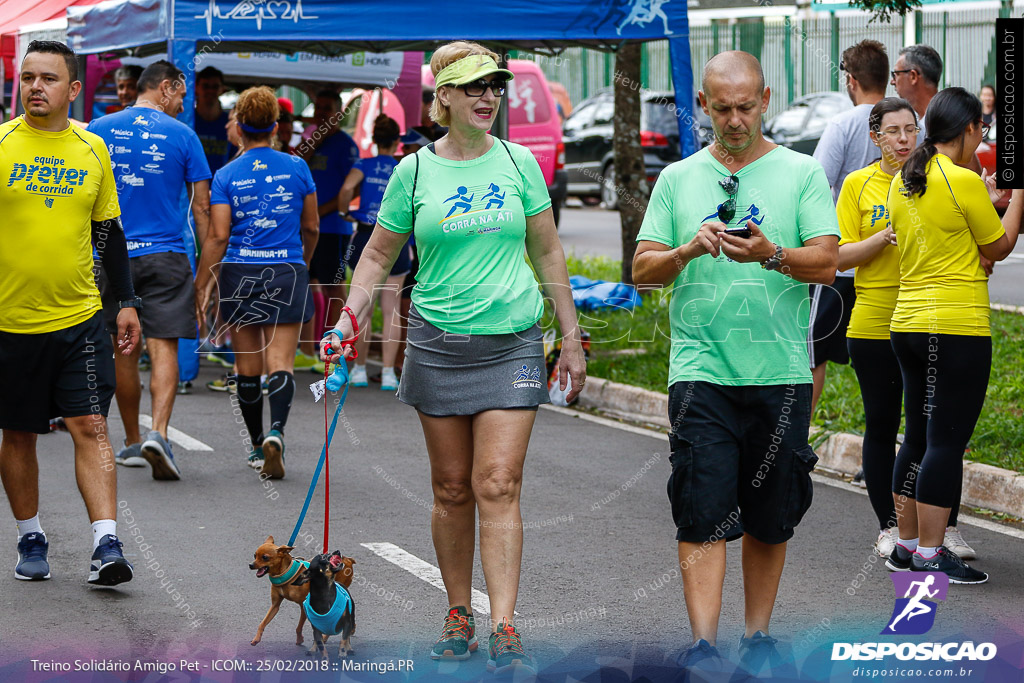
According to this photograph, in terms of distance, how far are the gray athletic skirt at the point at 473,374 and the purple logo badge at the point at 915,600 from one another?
163cm

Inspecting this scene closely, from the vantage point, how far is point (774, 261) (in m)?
3.66

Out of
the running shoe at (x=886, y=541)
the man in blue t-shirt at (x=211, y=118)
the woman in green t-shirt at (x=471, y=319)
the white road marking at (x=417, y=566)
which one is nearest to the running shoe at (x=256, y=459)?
the white road marking at (x=417, y=566)

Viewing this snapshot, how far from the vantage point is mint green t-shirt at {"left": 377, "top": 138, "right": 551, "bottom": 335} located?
4.09 meters

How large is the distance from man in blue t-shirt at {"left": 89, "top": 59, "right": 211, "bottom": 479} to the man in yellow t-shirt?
6.55ft

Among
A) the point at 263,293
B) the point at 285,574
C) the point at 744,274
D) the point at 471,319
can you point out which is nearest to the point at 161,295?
the point at 263,293

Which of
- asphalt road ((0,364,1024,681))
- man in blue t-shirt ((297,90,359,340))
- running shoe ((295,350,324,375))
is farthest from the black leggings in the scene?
running shoe ((295,350,324,375))

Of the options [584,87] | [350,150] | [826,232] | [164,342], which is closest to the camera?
[826,232]

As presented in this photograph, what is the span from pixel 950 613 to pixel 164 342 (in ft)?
14.4

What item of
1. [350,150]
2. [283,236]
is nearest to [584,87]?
[350,150]

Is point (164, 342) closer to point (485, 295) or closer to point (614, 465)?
point (614, 465)

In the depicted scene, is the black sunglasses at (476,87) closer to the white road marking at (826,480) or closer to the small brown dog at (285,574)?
the small brown dog at (285,574)

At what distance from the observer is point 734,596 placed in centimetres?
506

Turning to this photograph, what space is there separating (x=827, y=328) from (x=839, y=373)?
8.47 ft

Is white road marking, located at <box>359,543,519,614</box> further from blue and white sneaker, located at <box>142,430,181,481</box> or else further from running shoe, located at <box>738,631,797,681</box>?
blue and white sneaker, located at <box>142,430,181,481</box>
